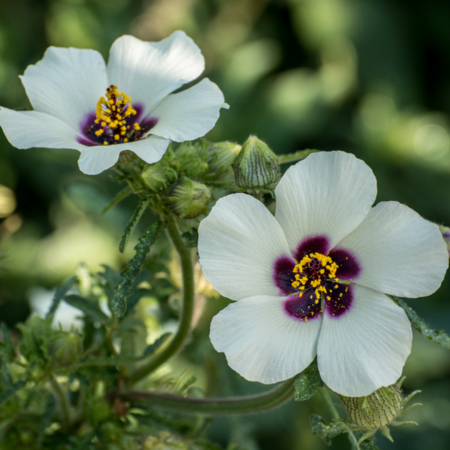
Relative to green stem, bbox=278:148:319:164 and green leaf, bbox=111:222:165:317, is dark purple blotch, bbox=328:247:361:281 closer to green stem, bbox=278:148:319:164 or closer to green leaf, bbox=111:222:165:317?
green stem, bbox=278:148:319:164

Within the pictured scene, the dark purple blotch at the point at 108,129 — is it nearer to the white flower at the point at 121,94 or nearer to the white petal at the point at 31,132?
the white flower at the point at 121,94

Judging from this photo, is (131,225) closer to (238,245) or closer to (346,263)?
(238,245)

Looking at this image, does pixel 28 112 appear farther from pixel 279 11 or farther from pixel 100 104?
pixel 279 11

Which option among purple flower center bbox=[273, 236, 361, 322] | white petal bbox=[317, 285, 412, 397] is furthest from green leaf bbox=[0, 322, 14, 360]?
white petal bbox=[317, 285, 412, 397]

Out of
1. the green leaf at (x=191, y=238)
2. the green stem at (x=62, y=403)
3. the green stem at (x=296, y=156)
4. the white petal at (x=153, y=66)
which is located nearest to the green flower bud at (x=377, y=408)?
the green leaf at (x=191, y=238)

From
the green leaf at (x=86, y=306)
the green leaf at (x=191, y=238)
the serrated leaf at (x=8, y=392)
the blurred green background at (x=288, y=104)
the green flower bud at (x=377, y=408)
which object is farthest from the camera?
the blurred green background at (x=288, y=104)

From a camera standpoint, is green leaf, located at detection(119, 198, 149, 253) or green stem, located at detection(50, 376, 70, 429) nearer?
green leaf, located at detection(119, 198, 149, 253)

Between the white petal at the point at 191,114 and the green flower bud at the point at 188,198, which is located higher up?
the white petal at the point at 191,114
